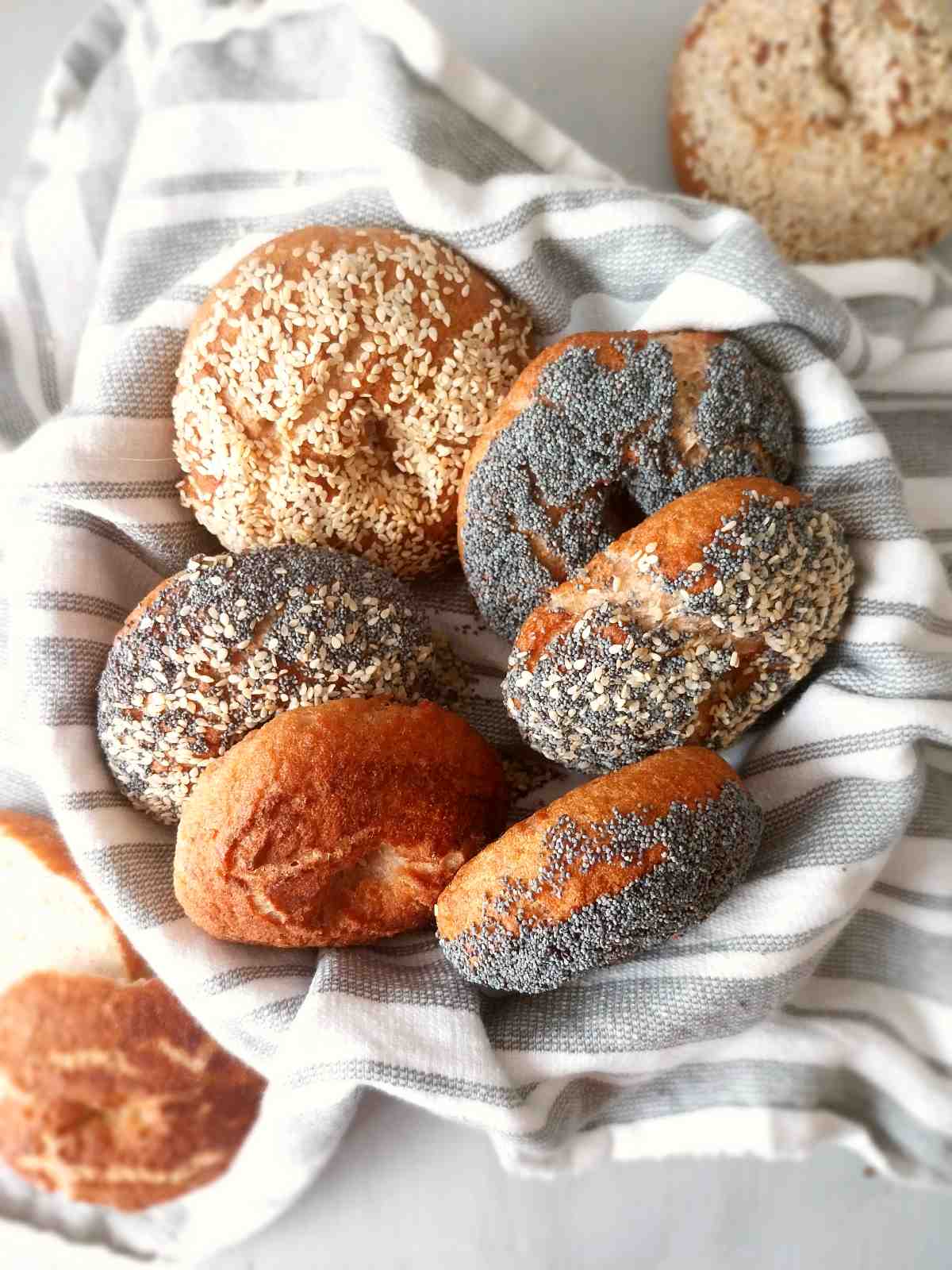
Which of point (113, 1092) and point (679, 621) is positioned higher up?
point (679, 621)

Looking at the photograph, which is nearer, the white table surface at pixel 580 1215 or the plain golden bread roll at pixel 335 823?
the plain golden bread roll at pixel 335 823

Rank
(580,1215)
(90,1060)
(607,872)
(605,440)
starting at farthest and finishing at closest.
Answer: (580,1215) < (90,1060) < (605,440) < (607,872)

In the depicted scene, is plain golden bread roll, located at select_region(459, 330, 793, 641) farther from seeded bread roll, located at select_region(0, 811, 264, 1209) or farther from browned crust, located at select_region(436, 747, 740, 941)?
seeded bread roll, located at select_region(0, 811, 264, 1209)

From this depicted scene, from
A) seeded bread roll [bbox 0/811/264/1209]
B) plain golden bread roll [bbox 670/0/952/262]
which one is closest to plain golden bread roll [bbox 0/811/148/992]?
seeded bread roll [bbox 0/811/264/1209]

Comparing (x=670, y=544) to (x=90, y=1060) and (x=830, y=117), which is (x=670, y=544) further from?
(x=90, y=1060)

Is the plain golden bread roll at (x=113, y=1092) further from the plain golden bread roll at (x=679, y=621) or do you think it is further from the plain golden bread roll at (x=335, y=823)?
the plain golden bread roll at (x=679, y=621)

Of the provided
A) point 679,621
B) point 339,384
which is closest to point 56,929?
point 339,384

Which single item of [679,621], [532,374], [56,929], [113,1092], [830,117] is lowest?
[113,1092]

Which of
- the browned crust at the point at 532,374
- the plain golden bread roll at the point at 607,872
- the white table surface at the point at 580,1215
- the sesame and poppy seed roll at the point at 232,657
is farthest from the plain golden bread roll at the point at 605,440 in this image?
the white table surface at the point at 580,1215
